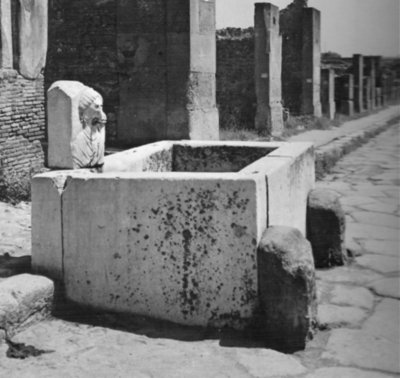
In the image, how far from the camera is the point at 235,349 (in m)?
2.86

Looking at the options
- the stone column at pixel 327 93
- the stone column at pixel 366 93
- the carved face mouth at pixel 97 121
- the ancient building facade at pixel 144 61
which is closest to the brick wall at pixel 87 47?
the ancient building facade at pixel 144 61

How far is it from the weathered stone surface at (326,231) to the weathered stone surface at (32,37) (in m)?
4.12

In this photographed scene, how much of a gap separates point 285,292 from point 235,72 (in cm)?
1487

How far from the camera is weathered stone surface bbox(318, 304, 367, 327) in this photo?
327 cm

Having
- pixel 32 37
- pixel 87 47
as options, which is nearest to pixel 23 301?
pixel 32 37

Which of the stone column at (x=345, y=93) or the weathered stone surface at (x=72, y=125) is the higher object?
the stone column at (x=345, y=93)

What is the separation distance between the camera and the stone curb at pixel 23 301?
2877 millimetres

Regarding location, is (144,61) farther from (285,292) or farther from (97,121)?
(285,292)

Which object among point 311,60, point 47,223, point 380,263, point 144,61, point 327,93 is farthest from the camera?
point 327,93

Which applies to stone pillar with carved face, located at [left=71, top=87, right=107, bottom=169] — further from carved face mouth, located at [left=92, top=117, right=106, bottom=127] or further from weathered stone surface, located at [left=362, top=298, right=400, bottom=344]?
weathered stone surface, located at [left=362, top=298, right=400, bottom=344]

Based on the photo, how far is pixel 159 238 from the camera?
311cm

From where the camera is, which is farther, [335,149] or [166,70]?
[335,149]

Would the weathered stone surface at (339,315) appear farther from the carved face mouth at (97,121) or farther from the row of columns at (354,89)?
the row of columns at (354,89)

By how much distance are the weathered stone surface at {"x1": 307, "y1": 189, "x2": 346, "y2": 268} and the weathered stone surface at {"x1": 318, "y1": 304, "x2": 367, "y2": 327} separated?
80 cm
